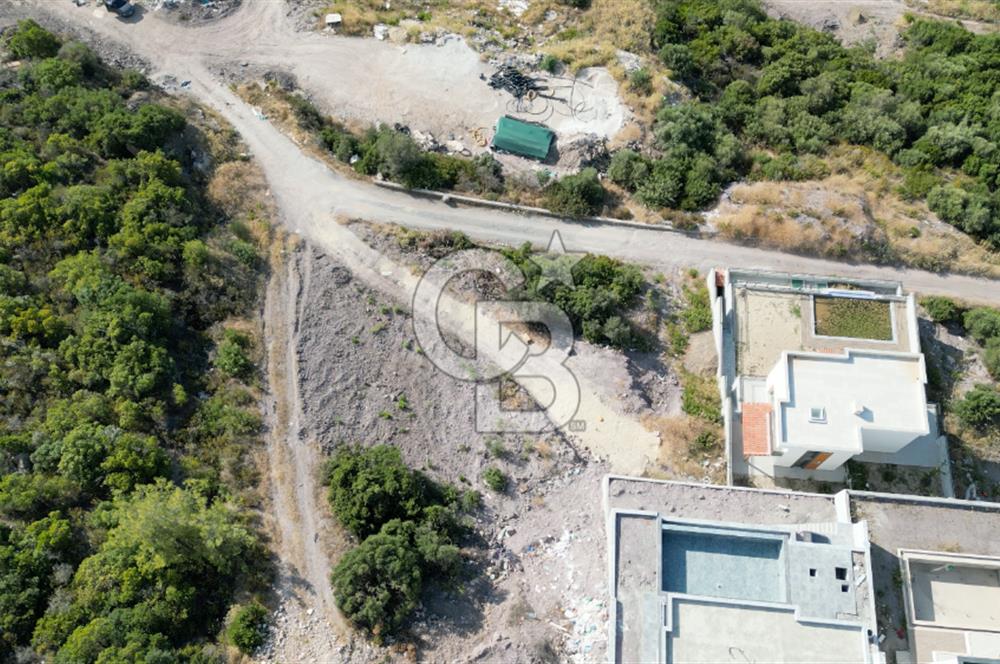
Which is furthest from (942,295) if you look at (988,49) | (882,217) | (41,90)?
(41,90)

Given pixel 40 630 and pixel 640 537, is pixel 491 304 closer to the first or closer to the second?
pixel 640 537

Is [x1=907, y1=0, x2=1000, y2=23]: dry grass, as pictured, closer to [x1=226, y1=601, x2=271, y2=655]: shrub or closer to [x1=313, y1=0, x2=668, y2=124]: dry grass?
[x1=313, y1=0, x2=668, y2=124]: dry grass

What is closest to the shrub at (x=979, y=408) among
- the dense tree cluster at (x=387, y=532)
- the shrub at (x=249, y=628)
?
the dense tree cluster at (x=387, y=532)

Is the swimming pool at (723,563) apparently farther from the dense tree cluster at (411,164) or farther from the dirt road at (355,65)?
the dirt road at (355,65)

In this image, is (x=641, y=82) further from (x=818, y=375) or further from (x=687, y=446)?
(x=687, y=446)

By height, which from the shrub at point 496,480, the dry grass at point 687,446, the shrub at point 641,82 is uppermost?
the shrub at point 641,82
